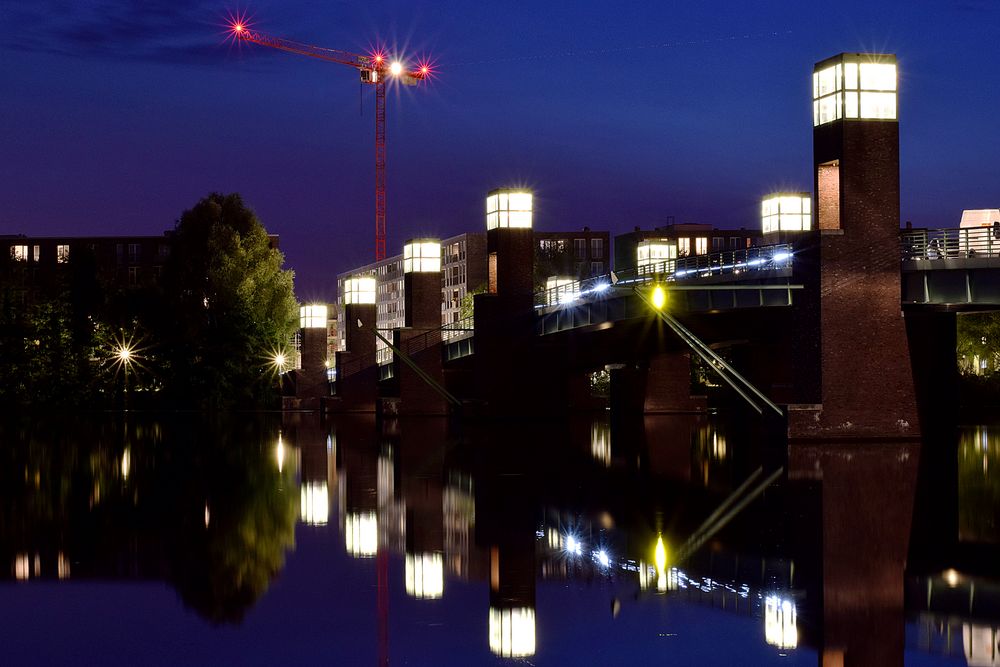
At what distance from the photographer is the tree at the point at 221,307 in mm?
88375

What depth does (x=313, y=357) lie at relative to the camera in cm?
8588

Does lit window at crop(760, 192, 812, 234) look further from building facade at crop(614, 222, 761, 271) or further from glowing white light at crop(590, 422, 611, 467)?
building facade at crop(614, 222, 761, 271)

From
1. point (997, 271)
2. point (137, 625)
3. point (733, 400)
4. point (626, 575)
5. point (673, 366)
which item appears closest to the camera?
point (137, 625)

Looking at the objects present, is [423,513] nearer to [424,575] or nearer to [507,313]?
[424,575]

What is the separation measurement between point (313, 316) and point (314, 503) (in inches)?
2504

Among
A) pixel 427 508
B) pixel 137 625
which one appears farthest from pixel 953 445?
pixel 137 625

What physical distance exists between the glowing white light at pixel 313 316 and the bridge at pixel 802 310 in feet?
81.1

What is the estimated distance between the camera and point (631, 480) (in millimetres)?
28703

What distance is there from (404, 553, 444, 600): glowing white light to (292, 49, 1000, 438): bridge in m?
17.5

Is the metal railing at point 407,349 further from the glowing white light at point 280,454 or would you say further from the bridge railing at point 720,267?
the glowing white light at point 280,454

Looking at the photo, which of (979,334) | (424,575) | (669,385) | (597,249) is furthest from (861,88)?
(597,249)

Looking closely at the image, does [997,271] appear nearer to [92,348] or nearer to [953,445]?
[953,445]

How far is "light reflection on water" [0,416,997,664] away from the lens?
13.1 metres

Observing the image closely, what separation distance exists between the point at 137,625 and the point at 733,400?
216 feet
